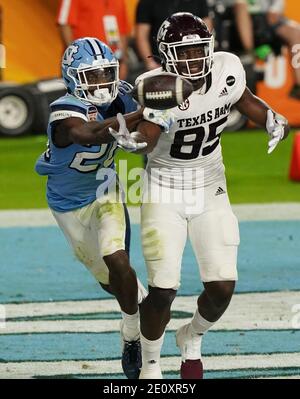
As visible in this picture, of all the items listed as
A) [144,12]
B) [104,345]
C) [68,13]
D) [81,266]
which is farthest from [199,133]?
[68,13]

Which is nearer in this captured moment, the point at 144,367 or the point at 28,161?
the point at 144,367

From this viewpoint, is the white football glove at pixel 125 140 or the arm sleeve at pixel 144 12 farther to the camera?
the arm sleeve at pixel 144 12

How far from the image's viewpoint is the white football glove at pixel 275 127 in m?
6.20

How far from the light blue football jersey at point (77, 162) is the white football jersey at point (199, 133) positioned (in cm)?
41

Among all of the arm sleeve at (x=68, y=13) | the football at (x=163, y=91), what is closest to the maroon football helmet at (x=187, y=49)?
the football at (x=163, y=91)

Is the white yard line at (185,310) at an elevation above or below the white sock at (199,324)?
below

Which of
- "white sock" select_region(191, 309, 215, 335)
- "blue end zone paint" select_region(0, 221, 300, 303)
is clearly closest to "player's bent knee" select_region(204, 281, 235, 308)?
"white sock" select_region(191, 309, 215, 335)

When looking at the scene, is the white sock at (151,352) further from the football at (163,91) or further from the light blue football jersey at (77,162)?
the football at (163,91)

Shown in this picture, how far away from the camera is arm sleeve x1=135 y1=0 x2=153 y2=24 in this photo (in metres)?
Answer: 11.8
